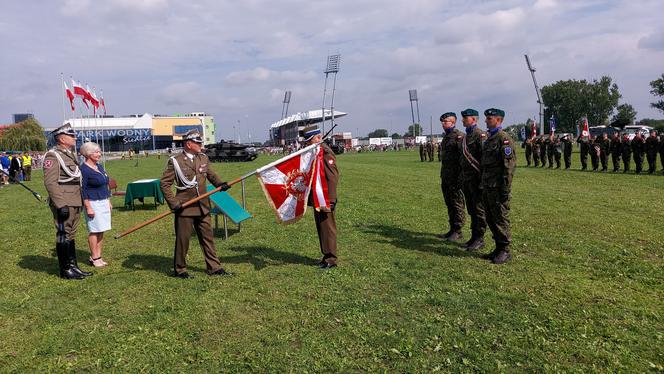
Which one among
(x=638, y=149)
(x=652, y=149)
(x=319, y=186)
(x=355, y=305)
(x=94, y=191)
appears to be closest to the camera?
(x=355, y=305)

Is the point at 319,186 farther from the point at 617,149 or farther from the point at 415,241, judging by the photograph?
the point at 617,149

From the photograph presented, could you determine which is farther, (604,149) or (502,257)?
(604,149)

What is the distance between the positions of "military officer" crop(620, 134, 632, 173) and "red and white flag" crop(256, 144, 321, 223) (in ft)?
62.1

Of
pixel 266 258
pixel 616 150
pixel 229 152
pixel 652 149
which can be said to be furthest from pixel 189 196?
pixel 229 152

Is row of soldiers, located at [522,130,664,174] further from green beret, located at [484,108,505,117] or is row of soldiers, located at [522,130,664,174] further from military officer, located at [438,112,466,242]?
green beret, located at [484,108,505,117]

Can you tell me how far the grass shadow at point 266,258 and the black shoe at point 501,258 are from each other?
257cm

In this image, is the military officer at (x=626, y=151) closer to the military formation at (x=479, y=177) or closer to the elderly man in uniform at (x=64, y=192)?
the military formation at (x=479, y=177)

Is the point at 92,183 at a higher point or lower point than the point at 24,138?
lower

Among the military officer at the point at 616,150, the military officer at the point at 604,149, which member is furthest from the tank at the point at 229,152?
the military officer at the point at 616,150

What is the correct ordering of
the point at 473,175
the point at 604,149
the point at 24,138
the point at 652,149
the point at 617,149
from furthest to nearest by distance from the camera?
1. the point at 24,138
2. the point at 604,149
3. the point at 617,149
4. the point at 652,149
5. the point at 473,175

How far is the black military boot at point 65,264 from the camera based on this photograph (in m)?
6.15

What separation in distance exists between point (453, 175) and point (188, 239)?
4.60 metres

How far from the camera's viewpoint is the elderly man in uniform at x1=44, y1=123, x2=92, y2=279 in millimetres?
5918

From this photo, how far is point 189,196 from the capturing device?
5957 mm
